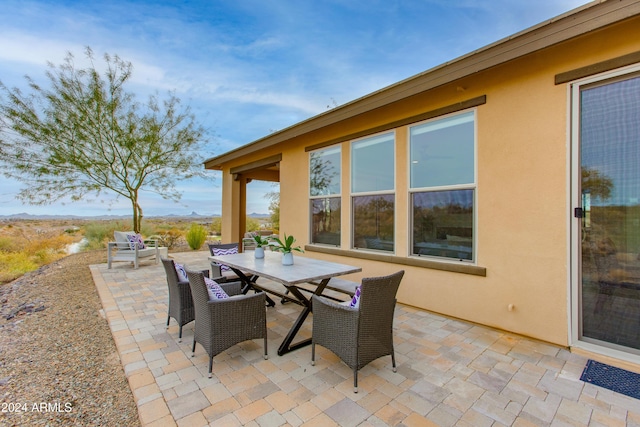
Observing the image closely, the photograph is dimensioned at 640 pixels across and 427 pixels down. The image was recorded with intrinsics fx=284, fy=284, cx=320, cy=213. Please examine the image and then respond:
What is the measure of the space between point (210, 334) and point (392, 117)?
368 cm

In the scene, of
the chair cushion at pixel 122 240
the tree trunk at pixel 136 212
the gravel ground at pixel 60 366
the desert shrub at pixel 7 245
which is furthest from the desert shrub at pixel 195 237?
the gravel ground at pixel 60 366

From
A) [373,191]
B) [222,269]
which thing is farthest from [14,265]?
[373,191]

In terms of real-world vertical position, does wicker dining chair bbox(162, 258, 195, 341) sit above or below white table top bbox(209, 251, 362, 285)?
below

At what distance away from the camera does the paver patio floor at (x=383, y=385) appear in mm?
1832

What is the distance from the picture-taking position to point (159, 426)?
1.73 meters

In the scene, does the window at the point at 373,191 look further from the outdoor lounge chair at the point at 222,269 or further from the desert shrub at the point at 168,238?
the desert shrub at the point at 168,238

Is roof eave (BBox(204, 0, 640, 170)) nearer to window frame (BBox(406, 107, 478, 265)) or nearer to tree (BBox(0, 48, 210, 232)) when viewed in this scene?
window frame (BBox(406, 107, 478, 265))

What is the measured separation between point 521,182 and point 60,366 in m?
4.86

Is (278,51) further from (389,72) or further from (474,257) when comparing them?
(474,257)

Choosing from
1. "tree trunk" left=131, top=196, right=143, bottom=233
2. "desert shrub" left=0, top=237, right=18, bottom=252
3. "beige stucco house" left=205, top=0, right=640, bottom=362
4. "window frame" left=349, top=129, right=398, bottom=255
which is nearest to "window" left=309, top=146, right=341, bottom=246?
"window frame" left=349, top=129, right=398, bottom=255

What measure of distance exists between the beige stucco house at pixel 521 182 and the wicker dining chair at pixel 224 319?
2364 millimetres

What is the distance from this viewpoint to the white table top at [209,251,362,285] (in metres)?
2.81

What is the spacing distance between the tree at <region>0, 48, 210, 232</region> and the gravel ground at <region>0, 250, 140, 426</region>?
5.18 meters

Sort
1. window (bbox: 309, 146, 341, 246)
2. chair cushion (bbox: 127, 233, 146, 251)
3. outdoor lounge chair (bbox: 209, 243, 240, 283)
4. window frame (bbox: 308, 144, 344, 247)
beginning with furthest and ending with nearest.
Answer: chair cushion (bbox: 127, 233, 146, 251)
window (bbox: 309, 146, 341, 246)
window frame (bbox: 308, 144, 344, 247)
outdoor lounge chair (bbox: 209, 243, 240, 283)
